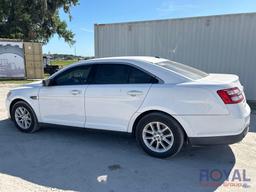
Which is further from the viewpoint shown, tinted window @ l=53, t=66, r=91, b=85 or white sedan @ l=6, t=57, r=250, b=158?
tinted window @ l=53, t=66, r=91, b=85

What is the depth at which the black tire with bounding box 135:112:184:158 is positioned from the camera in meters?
3.81

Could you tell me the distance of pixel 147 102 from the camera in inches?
155

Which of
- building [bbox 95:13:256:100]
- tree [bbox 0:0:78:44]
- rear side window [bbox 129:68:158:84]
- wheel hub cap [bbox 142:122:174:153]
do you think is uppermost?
tree [bbox 0:0:78:44]

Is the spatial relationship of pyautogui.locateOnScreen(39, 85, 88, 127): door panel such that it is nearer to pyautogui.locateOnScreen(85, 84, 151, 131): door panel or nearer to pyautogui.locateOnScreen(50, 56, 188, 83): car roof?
pyautogui.locateOnScreen(85, 84, 151, 131): door panel

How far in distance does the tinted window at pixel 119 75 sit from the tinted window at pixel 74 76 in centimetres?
24

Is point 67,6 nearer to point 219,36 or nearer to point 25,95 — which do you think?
point 219,36

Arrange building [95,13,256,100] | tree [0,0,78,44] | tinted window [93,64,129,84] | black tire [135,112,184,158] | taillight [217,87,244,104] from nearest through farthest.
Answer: taillight [217,87,244,104] < black tire [135,112,184,158] < tinted window [93,64,129,84] < building [95,13,256,100] < tree [0,0,78,44]

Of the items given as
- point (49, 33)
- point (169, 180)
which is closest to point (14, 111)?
point (169, 180)

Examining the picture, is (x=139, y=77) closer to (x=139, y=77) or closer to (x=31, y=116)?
(x=139, y=77)

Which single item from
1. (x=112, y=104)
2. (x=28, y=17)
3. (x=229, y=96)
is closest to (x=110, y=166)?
(x=112, y=104)

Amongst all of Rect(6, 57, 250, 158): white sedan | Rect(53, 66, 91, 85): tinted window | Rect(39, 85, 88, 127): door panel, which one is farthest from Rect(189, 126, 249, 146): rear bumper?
Rect(53, 66, 91, 85): tinted window

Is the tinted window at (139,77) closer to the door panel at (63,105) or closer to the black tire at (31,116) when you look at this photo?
the door panel at (63,105)

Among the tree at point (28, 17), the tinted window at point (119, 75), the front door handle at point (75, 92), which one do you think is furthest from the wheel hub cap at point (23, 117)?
the tree at point (28, 17)

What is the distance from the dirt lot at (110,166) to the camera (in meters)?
3.23
